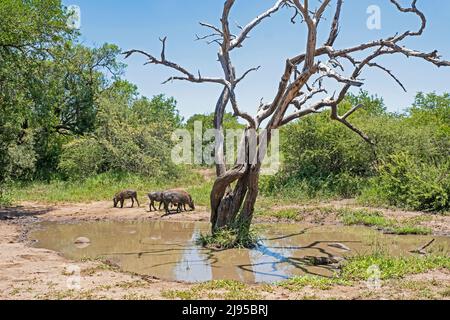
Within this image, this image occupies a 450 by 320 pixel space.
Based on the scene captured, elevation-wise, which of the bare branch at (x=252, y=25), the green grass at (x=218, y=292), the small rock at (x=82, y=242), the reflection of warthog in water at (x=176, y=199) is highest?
the bare branch at (x=252, y=25)

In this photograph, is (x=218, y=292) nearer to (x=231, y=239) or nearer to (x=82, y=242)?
(x=231, y=239)

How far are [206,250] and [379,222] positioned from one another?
526 cm

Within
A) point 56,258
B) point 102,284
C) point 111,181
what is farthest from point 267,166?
point 102,284

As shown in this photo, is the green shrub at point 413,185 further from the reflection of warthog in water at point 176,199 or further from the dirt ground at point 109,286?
the dirt ground at point 109,286

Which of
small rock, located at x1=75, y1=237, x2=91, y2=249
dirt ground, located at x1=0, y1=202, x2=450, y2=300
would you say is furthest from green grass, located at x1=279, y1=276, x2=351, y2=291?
small rock, located at x1=75, y1=237, x2=91, y2=249

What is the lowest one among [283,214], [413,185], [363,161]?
[283,214]

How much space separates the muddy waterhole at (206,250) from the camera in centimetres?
897

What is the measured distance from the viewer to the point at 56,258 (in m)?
9.98

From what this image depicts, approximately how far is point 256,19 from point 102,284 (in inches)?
282

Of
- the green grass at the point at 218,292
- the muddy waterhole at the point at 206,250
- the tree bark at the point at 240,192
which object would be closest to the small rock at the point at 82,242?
the muddy waterhole at the point at 206,250

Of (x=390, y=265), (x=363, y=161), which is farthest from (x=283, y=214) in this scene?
(x=390, y=265)

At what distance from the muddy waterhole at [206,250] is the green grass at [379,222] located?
1.44 feet

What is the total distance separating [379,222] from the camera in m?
13.5
